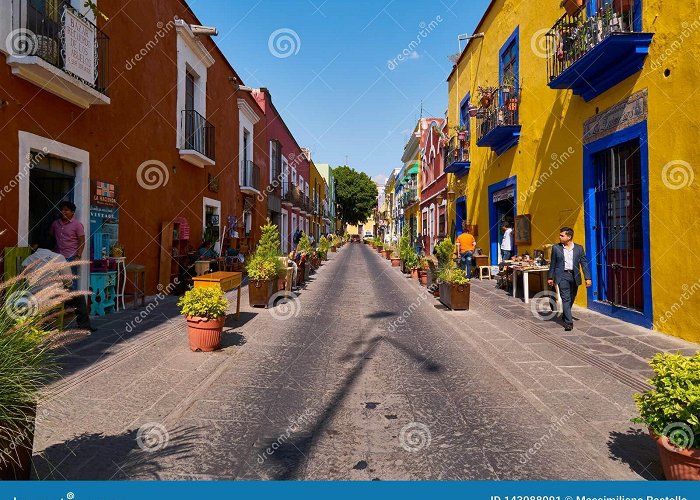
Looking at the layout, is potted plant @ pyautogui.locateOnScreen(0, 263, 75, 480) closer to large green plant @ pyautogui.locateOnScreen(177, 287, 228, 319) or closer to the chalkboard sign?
large green plant @ pyautogui.locateOnScreen(177, 287, 228, 319)

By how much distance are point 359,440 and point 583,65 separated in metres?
7.72

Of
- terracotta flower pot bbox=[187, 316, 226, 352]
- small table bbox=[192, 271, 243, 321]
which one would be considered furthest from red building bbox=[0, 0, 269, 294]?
terracotta flower pot bbox=[187, 316, 226, 352]

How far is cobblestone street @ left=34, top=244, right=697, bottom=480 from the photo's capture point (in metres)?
2.99

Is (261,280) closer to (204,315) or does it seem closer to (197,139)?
(204,315)

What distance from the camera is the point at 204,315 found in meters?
5.73

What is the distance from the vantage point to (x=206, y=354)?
18.8 ft

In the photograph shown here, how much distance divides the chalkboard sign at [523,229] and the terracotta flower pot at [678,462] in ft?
30.8

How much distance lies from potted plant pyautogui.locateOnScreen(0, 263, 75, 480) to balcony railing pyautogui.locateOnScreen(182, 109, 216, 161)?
34.5 ft

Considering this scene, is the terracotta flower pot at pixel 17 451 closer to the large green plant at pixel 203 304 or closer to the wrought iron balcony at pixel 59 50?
the large green plant at pixel 203 304

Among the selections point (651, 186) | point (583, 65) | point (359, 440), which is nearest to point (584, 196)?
point (651, 186)

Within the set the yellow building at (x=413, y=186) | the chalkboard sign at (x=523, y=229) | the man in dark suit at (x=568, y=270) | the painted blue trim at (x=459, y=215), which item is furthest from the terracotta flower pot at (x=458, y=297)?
the yellow building at (x=413, y=186)

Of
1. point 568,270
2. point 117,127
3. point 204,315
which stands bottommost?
point 204,315

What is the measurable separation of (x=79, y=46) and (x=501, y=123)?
10.3 m

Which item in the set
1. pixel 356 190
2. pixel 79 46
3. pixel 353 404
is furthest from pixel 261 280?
pixel 356 190
